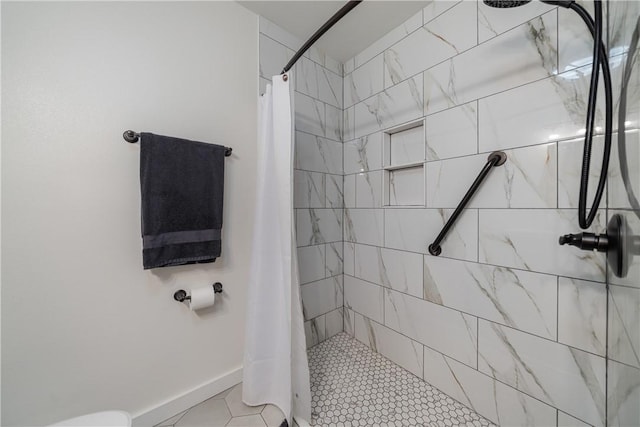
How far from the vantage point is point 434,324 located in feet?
4.06

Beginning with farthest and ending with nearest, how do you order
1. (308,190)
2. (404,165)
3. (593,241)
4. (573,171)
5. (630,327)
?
1. (308,190)
2. (404,165)
3. (573,171)
4. (593,241)
5. (630,327)

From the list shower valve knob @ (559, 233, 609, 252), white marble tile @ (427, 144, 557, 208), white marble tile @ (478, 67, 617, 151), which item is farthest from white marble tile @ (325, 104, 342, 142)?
shower valve knob @ (559, 233, 609, 252)

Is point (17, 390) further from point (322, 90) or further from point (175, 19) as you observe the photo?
point (322, 90)

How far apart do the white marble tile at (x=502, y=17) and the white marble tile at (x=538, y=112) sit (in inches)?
11.1

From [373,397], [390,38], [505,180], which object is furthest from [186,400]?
[390,38]

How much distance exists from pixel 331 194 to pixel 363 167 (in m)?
0.31

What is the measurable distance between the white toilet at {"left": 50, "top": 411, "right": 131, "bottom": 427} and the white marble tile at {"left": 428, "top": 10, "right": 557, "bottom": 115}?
71.8 inches

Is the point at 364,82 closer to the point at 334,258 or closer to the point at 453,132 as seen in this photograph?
the point at 453,132

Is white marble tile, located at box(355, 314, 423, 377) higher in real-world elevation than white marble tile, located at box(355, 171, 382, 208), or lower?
lower

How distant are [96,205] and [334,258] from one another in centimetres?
136

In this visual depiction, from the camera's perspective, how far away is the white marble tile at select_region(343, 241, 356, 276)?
1713 mm

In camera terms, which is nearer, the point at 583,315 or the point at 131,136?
the point at 583,315

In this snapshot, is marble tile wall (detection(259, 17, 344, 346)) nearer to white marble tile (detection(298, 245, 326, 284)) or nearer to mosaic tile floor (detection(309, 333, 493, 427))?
white marble tile (detection(298, 245, 326, 284))

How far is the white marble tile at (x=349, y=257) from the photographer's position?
67.4 inches
